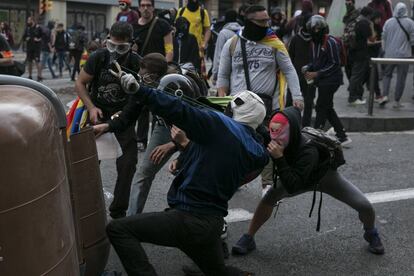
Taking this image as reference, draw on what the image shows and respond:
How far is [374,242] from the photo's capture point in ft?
14.6

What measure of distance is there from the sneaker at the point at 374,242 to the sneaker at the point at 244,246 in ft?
2.76

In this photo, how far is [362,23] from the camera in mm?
10109

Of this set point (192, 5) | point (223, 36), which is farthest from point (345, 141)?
point (192, 5)

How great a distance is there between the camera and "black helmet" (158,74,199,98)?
153 inches

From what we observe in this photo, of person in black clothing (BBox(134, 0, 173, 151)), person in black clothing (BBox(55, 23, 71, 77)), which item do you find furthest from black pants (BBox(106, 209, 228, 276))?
person in black clothing (BBox(55, 23, 71, 77))

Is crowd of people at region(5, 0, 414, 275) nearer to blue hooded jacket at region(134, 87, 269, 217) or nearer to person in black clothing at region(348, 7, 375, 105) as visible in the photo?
blue hooded jacket at region(134, 87, 269, 217)

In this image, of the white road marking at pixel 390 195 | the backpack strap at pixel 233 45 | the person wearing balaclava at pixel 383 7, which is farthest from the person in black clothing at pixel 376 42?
the backpack strap at pixel 233 45

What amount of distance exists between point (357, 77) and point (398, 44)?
3.31 feet

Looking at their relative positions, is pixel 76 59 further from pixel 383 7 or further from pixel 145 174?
pixel 145 174

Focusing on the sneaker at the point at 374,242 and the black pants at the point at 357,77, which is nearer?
the sneaker at the point at 374,242

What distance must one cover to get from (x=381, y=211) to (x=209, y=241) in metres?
2.52

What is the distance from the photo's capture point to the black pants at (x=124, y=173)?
459 cm

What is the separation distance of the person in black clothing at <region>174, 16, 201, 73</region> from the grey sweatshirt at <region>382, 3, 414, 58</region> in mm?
3660

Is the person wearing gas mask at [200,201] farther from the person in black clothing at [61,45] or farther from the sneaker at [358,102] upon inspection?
the person in black clothing at [61,45]
